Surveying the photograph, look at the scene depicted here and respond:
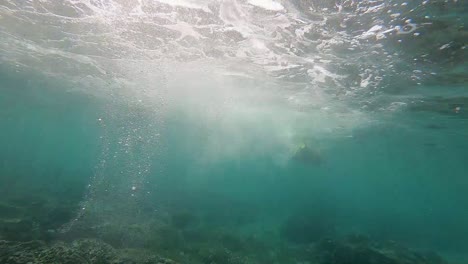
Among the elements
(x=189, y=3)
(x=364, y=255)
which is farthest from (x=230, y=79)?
(x=364, y=255)

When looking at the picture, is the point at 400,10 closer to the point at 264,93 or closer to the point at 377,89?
the point at 377,89

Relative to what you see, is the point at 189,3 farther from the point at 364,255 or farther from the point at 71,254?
the point at 364,255

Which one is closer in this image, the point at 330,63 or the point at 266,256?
the point at 330,63

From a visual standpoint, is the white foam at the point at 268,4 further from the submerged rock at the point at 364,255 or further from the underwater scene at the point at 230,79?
the submerged rock at the point at 364,255

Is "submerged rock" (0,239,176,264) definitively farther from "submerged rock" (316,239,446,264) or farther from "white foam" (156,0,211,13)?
"white foam" (156,0,211,13)

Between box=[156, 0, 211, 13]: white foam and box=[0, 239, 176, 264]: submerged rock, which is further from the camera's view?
box=[156, 0, 211, 13]: white foam

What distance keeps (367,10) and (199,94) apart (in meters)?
20.7

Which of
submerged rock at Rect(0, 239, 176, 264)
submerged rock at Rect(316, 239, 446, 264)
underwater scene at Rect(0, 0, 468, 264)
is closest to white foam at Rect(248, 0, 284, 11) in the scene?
underwater scene at Rect(0, 0, 468, 264)

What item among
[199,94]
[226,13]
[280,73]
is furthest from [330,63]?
[199,94]

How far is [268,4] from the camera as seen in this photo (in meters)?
10.6

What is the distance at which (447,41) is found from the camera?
36.4 ft

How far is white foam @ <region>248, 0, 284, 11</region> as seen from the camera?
34.2 ft

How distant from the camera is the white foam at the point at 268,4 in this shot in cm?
1042

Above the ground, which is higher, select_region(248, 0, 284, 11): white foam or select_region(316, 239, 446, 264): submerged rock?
select_region(248, 0, 284, 11): white foam
